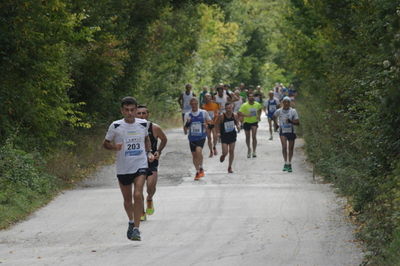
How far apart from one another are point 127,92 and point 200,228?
16.3 metres

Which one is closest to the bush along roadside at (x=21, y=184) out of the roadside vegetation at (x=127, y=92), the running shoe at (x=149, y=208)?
the roadside vegetation at (x=127, y=92)

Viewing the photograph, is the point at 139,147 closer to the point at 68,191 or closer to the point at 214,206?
the point at 214,206

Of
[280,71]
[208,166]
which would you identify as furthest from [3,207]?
[280,71]

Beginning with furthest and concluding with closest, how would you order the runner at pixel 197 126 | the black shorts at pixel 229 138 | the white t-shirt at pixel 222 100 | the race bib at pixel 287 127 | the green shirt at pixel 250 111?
the white t-shirt at pixel 222 100 < the green shirt at pixel 250 111 < the black shorts at pixel 229 138 < the race bib at pixel 287 127 < the runner at pixel 197 126

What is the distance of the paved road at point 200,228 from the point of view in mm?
10602

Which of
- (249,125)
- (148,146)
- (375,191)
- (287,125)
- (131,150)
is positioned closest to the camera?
(375,191)

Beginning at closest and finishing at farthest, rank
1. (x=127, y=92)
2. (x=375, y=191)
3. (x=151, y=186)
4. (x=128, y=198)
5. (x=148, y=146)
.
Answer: (x=375, y=191)
(x=128, y=198)
(x=148, y=146)
(x=151, y=186)
(x=127, y=92)

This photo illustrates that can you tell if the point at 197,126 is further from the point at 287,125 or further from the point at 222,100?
the point at 222,100

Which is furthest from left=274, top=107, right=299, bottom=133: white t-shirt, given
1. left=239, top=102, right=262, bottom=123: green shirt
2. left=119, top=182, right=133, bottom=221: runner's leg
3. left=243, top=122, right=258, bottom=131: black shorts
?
left=119, top=182, right=133, bottom=221: runner's leg

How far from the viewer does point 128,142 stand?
38.3 feet

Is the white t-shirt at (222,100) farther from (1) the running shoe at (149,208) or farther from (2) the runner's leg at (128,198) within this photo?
(2) the runner's leg at (128,198)

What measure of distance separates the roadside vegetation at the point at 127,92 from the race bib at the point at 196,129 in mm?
2415

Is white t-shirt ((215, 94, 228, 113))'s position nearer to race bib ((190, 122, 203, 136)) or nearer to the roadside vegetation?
the roadside vegetation

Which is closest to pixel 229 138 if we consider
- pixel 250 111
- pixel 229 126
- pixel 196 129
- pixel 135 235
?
pixel 229 126
